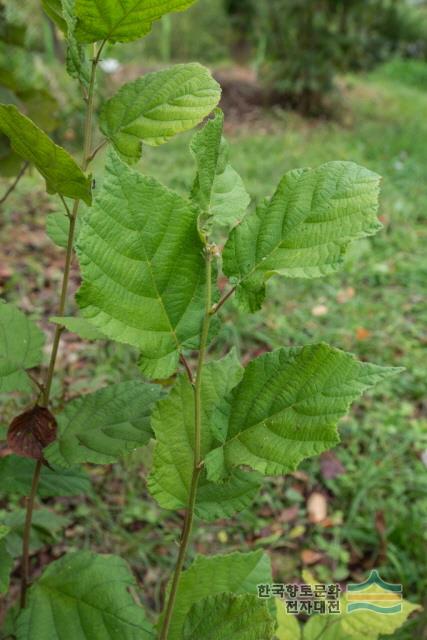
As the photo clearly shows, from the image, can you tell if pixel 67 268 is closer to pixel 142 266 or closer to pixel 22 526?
pixel 142 266

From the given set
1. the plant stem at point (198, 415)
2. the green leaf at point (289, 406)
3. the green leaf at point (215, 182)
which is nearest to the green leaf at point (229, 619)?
the plant stem at point (198, 415)

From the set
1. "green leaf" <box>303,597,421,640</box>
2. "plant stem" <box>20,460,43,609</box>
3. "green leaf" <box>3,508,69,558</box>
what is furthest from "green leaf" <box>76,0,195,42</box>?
"green leaf" <box>303,597,421,640</box>

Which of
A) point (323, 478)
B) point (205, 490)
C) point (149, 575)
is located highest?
point (205, 490)

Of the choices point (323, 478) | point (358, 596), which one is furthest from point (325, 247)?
point (323, 478)

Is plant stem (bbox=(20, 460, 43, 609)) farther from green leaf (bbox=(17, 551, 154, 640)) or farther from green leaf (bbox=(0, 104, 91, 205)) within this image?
green leaf (bbox=(0, 104, 91, 205))

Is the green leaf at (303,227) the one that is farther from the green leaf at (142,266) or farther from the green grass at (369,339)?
the green grass at (369,339)

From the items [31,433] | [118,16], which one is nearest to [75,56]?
[118,16]

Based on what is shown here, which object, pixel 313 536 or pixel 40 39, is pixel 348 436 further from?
pixel 40 39
